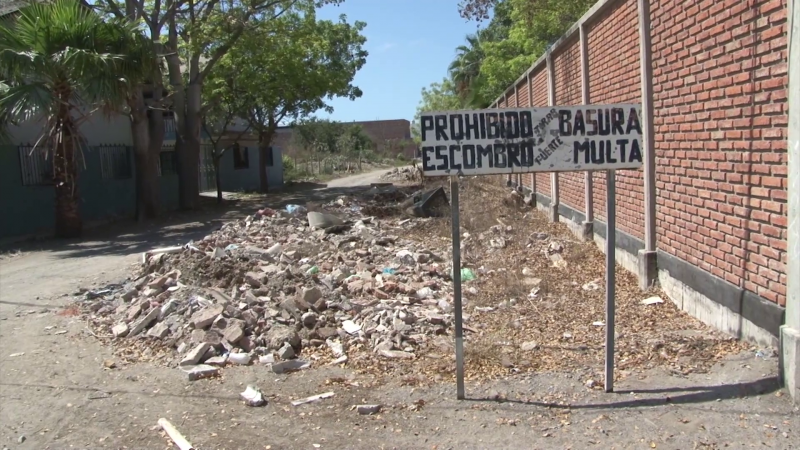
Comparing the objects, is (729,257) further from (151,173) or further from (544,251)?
(151,173)

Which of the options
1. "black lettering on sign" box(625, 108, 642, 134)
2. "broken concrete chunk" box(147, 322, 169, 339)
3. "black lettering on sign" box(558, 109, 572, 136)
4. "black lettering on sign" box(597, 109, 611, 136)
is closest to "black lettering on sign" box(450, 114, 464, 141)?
"black lettering on sign" box(558, 109, 572, 136)

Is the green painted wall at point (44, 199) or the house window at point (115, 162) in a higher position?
the house window at point (115, 162)

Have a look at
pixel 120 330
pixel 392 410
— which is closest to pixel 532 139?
pixel 392 410

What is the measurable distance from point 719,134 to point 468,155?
2.39 m

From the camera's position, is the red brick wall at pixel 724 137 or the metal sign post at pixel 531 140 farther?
the red brick wall at pixel 724 137

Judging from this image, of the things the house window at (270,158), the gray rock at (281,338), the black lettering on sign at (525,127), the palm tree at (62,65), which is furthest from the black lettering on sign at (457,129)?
the house window at (270,158)

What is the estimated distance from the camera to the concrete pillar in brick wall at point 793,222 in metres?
4.39

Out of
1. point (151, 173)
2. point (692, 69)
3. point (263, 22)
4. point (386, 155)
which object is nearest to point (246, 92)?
point (263, 22)

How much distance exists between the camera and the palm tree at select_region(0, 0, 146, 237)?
45.3ft

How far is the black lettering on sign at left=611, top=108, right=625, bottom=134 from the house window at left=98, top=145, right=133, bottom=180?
1858cm

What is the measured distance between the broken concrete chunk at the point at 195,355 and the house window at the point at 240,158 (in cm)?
2980

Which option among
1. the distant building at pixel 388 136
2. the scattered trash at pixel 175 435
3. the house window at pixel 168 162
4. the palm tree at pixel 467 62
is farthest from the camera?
the distant building at pixel 388 136

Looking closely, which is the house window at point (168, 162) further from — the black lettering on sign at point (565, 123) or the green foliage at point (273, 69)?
the black lettering on sign at point (565, 123)

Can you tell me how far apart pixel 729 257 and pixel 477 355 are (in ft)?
7.08
